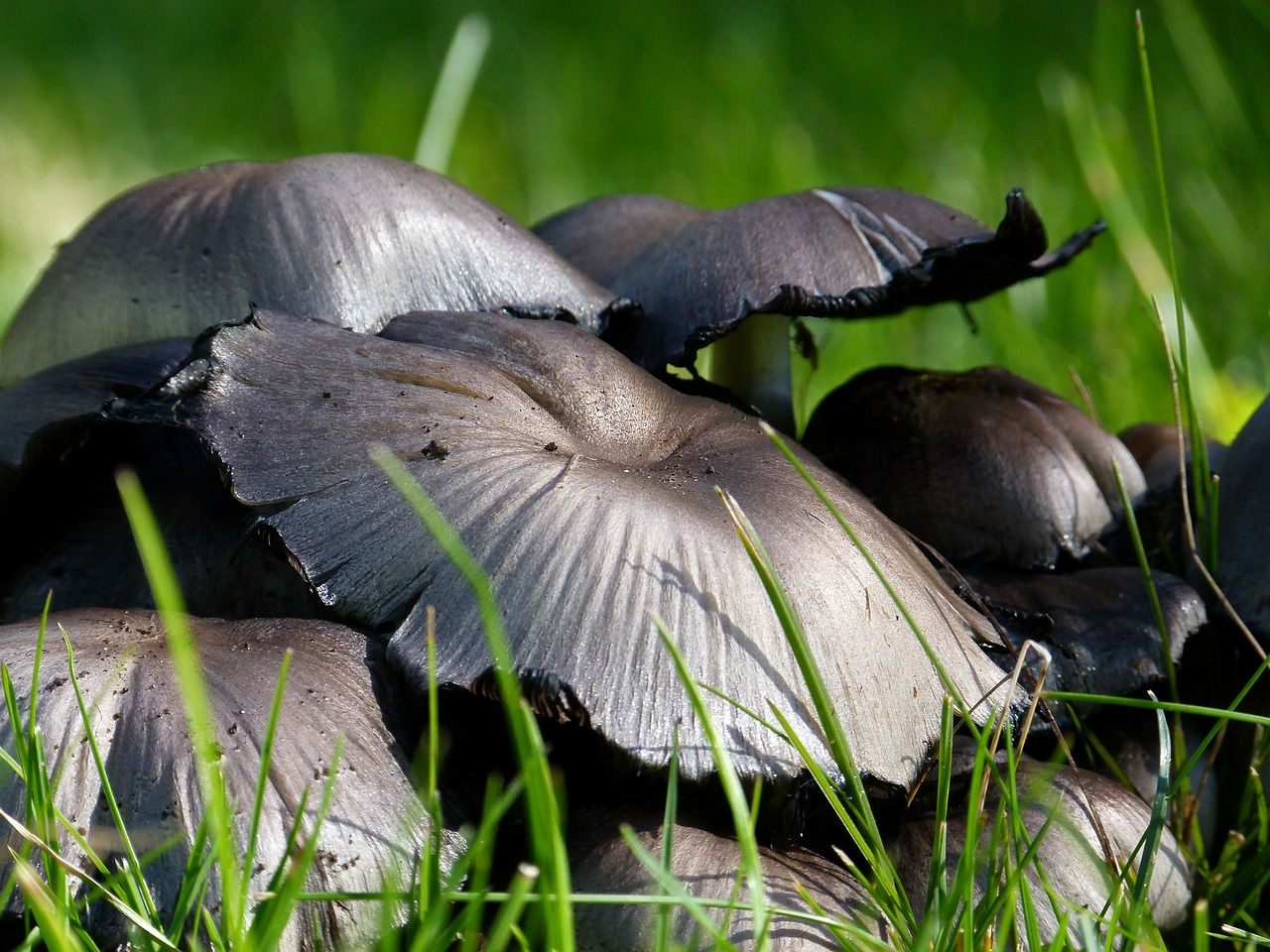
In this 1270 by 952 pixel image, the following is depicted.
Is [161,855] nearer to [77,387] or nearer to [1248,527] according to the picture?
[77,387]

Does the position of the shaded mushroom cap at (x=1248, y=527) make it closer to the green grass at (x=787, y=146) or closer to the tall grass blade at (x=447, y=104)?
the green grass at (x=787, y=146)

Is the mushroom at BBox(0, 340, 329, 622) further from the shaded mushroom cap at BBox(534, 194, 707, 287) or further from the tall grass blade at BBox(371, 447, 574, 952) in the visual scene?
the shaded mushroom cap at BBox(534, 194, 707, 287)

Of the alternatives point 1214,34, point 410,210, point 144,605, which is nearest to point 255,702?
point 144,605

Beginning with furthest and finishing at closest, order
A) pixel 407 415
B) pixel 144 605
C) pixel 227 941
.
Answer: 1. pixel 144 605
2. pixel 407 415
3. pixel 227 941

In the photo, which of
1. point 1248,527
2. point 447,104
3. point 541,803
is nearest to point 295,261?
point 541,803

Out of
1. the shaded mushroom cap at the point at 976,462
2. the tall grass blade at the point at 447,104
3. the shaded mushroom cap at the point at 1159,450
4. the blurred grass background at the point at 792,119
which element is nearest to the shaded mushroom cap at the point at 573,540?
the shaded mushroom cap at the point at 976,462

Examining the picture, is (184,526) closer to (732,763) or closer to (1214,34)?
(732,763)
